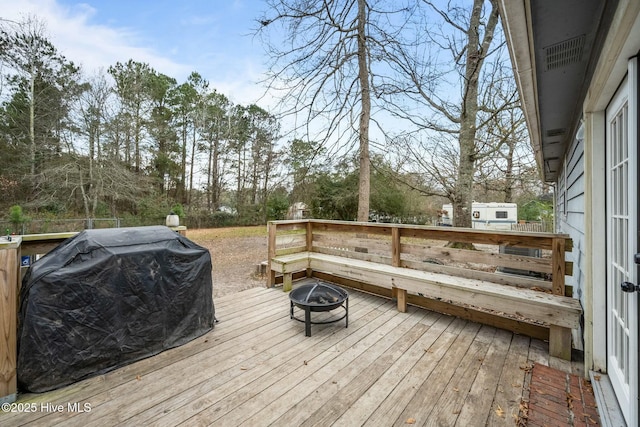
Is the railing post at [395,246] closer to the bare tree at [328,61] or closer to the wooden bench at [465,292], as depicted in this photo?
the wooden bench at [465,292]

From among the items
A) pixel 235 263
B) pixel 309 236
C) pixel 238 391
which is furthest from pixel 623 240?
pixel 235 263

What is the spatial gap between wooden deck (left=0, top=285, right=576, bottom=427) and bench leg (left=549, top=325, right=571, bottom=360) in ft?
0.22

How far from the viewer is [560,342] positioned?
88.7 inches

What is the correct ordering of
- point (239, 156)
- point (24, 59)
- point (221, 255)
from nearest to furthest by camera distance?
point (221, 255)
point (24, 59)
point (239, 156)

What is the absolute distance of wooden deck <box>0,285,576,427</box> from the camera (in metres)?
1.62

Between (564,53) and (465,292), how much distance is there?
203 cm

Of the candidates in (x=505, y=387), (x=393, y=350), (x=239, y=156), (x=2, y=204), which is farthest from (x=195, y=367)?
(x=239, y=156)

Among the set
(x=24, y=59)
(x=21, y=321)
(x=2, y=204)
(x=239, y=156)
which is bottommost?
(x=21, y=321)

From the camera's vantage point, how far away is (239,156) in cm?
1633

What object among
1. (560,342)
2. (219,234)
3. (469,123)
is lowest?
(560,342)

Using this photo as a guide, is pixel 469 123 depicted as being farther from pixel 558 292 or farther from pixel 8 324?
pixel 8 324

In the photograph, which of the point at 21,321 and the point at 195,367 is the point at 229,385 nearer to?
the point at 195,367

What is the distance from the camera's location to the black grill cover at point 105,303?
1.79m

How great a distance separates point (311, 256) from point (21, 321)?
2.99 m
